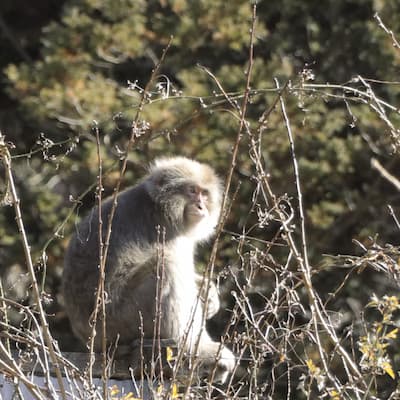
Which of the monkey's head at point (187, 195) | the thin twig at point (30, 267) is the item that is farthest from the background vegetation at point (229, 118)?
the thin twig at point (30, 267)

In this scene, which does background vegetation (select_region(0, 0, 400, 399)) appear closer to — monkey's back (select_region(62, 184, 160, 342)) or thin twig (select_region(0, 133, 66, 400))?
monkey's back (select_region(62, 184, 160, 342))

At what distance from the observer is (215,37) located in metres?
10.1

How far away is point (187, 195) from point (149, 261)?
751 millimetres

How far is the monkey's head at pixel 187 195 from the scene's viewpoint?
22.3 feet

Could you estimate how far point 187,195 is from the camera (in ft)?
22.6

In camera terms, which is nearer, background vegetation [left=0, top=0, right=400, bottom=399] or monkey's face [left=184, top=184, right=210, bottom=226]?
monkey's face [left=184, top=184, right=210, bottom=226]

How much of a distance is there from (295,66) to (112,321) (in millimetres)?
4621

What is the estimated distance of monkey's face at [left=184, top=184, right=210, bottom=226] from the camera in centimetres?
680

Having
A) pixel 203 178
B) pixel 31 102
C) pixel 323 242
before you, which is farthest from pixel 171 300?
pixel 31 102

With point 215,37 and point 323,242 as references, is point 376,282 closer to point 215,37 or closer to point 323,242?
point 323,242

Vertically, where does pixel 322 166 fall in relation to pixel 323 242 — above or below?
above

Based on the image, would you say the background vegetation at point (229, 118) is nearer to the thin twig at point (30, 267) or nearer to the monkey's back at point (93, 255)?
the monkey's back at point (93, 255)

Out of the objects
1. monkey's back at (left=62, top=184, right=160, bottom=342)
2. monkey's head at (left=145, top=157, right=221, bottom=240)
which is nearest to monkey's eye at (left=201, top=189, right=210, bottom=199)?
monkey's head at (left=145, top=157, right=221, bottom=240)

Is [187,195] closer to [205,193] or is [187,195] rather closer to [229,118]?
[205,193]
